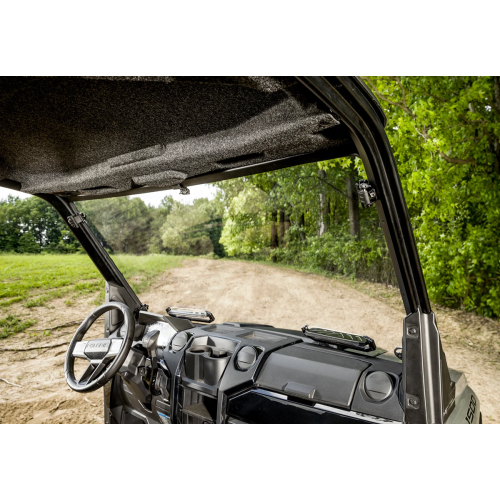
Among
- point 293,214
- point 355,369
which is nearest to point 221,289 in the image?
point 293,214

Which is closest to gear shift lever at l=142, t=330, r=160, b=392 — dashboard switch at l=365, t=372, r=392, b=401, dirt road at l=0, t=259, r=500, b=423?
dashboard switch at l=365, t=372, r=392, b=401

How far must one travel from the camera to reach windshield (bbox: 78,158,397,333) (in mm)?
2850

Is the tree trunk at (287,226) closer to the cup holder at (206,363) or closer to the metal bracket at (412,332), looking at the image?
the cup holder at (206,363)

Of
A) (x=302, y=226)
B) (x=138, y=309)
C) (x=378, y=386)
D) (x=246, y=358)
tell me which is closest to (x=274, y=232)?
(x=302, y=226)

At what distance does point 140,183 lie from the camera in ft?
4.38

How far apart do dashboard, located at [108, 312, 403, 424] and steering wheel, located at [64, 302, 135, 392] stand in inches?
6.2

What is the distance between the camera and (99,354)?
145 centimetres

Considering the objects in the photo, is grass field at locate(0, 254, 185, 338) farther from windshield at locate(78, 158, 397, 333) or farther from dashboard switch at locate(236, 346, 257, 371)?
dashboard switch at locate(236, 346, 257, 371)

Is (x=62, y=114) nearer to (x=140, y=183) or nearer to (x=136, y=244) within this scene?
(x=140, y=183)

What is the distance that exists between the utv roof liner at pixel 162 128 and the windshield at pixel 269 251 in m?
1.13

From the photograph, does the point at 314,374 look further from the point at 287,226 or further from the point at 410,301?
the point at 287,226

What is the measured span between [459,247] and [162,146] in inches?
139

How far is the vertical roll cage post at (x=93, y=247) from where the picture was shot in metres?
1.64

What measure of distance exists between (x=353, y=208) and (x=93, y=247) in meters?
3.18
